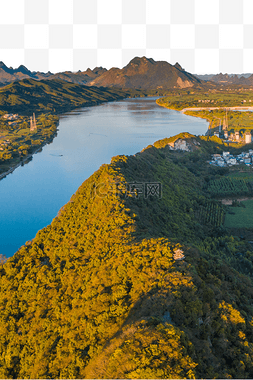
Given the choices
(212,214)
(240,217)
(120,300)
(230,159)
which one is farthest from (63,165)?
(120,300)

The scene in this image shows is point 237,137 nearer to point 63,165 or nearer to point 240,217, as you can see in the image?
point 63,165

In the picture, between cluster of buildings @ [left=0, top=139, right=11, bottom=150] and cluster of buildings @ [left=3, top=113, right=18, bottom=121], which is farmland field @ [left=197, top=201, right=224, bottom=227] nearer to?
cluster of buildings @ [left=0, top=139, right=11, bottom=150]

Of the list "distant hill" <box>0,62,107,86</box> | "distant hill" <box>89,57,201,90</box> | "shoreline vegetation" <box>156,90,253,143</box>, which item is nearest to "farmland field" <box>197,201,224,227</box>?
"shoreline vegetation" <box>156,90,253,143</box>

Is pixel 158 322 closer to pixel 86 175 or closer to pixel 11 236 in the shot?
pixel 11 236

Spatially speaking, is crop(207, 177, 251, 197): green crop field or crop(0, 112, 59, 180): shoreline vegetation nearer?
crop(207, 177, 251, 197): green crop field

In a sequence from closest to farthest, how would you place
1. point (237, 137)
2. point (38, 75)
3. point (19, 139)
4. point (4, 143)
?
point (4, 143) < point (237, 137) < point (19, 139) < point (38, 75)

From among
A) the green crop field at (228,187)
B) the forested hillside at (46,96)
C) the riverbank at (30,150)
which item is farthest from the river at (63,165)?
the forested hillside at (46,96)

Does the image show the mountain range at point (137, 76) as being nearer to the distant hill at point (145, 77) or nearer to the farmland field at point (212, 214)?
the distant hill at point (145, 77)
